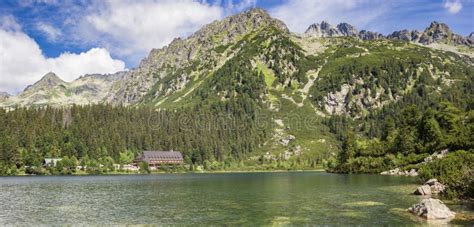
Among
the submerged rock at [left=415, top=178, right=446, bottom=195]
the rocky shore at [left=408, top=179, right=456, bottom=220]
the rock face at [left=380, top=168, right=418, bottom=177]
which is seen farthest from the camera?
the rock face at [left=380, top=168, right=418, bottom=177]

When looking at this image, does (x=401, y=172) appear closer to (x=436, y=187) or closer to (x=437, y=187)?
(x=436, y=187)

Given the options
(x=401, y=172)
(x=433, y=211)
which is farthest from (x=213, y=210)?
(x=401, y=172)

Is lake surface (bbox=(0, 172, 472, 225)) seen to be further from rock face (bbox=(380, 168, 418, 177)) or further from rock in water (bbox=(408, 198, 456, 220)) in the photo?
rock face (bbox=(380, 168, 418, 177))

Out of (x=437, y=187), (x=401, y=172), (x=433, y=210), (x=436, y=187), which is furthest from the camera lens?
(x=401, y=172)

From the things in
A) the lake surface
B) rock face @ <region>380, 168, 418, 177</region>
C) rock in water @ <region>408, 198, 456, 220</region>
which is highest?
rock face @ <region>380, 168, 418, 177</region>

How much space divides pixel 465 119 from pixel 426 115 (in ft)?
58.1

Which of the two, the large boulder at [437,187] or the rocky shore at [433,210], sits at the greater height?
the large boulder at [437,187]

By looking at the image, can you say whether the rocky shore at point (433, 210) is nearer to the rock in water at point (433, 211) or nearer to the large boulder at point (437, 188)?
the rock in water at point (433, 211)

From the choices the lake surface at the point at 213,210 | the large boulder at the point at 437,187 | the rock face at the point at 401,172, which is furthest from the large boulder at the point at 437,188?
the rock face at the point at 401,172

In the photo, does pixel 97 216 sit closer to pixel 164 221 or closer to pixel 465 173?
pixel 164 221

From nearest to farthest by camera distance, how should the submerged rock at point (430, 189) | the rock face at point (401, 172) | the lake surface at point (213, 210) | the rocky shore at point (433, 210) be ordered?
the rocky shore at point (433, 210), the lake surface at point (213, 210), the submerged rock at point (430, 189), the rock face at point (401, 172)

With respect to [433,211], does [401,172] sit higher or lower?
higher

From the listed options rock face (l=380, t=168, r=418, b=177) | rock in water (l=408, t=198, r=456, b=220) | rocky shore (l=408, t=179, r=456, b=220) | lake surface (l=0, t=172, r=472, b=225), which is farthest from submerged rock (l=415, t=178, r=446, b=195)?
rock face (l=380, t=168, r=418, b=177)

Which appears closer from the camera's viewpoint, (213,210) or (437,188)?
(213,210)
